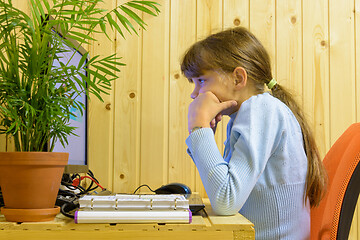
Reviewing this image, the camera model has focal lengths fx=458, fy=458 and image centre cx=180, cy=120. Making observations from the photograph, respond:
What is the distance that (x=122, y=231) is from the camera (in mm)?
816

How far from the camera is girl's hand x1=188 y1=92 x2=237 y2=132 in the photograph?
3.79 ft

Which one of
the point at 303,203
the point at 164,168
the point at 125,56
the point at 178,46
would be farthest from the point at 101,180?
the point at 303,203

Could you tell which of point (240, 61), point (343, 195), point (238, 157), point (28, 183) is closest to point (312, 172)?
point (343, 195)

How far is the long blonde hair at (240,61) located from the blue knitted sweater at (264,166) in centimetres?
9

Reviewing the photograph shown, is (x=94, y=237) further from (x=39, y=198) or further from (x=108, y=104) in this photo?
(x=108, y=104)

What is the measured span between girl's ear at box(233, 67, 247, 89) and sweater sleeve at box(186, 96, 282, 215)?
169 millimetres

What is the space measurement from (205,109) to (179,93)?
2.83 ft

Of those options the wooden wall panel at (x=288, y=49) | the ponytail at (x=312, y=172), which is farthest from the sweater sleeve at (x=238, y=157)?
the wooden wall panel at (x=288, y=49)

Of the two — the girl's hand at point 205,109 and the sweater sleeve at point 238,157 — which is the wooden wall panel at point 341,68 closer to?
the girl's hand at point 205,109

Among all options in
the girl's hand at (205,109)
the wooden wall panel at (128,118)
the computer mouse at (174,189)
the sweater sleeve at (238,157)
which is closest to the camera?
the sweater sleeve at (238,157)

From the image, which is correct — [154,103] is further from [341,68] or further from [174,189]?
[341,68]

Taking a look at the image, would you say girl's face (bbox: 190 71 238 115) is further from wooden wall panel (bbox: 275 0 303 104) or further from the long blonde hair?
wooden wall panel (bbox: 275 0 303 104)

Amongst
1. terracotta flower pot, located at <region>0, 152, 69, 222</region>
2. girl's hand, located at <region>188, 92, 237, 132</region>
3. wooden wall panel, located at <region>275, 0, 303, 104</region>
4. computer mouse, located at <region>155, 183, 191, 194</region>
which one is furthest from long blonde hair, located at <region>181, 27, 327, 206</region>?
wooden wall panel, located at <region>275, 0, 303, 104</region>

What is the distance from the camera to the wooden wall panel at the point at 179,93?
203 cm
